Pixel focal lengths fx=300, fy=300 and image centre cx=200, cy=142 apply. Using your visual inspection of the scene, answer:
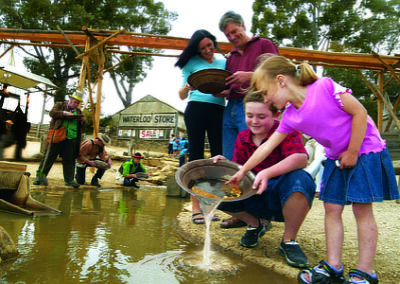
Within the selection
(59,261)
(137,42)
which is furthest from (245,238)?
(137,42)

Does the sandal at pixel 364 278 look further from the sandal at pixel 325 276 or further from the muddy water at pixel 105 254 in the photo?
the muddy water at pixel 105 254

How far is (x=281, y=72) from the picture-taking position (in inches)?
64.5

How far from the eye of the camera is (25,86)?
10.4 meters

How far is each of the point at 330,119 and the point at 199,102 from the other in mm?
1505

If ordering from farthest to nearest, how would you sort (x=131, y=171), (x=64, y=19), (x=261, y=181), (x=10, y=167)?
(x=64, y=19), (x=131, y=171), (x=10, y=167), (x=261, y=181)

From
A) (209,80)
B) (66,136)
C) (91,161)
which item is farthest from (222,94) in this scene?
(91,161)

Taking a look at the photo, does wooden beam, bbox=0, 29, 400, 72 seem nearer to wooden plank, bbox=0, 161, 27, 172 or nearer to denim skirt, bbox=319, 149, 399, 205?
wooden plank, bbox=0, 161, 27, 172

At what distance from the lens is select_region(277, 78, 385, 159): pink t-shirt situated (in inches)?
59.5

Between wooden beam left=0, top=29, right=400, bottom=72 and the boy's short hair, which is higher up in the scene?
wooden beam left=0, top=29, right=400, bottom=72

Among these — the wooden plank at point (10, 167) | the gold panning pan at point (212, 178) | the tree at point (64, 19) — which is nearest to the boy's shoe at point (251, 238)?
the gold panning pan at point (212, 178)

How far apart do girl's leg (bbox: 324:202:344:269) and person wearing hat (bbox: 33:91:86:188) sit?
464 cm

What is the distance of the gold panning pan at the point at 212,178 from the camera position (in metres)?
2.01

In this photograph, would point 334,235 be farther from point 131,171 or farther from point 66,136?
point 131,171

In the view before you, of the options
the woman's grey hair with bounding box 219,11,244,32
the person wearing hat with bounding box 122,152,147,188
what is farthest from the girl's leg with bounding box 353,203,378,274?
the person wearing hat with bounding box 122,152,147,188
